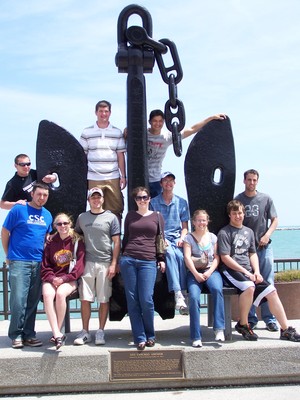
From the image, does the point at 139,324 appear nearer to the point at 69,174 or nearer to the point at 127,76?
the point at 69,174

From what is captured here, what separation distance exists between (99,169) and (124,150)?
289mm

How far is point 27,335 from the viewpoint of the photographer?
16.4 ft

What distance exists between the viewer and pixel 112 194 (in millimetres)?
5414

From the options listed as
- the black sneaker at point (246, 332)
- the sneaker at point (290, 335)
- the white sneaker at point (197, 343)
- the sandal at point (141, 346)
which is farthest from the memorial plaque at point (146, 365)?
the sneaker at point (290, 335)

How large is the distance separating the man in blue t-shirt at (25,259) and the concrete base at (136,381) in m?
0.18

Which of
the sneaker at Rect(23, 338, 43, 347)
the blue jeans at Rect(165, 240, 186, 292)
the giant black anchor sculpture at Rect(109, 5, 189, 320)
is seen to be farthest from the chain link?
the sneaker at Rect(23, 338, 43, 347)

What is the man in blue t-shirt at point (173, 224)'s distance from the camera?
502cm

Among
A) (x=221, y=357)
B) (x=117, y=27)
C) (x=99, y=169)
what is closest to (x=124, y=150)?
(x=99, y=169)

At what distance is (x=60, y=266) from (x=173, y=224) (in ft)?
3.43

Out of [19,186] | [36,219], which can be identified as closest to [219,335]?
[36,219]

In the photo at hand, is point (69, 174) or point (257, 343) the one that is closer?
point (257, 343)

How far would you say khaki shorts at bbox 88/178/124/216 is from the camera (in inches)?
213

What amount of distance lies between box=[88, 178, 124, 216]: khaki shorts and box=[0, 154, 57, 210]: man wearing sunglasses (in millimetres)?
558

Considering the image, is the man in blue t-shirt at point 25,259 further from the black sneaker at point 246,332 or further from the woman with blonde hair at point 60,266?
the black sneaker at point 246,332
